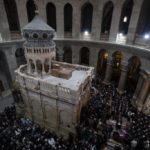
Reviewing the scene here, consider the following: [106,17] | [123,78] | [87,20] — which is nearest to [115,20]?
[106,17]

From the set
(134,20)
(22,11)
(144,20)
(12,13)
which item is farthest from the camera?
(12,13)

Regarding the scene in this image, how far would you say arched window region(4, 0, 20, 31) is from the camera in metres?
17.6

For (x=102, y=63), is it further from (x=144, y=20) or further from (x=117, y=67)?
(x=144, y=20)

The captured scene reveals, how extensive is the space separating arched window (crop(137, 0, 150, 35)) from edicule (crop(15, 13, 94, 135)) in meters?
8.66

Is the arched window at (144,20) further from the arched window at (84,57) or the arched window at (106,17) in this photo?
the arched window at (84,57)

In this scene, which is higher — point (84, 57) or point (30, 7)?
point (30, 7)

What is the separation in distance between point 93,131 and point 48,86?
518cm

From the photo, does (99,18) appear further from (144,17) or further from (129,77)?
(129,77)

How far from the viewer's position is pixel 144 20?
51.5ft

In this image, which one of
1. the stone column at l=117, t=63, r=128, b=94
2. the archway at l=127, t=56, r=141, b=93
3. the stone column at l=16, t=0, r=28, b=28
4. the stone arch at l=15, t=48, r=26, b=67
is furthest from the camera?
the archway at l=127, t=56, r=141, b=93

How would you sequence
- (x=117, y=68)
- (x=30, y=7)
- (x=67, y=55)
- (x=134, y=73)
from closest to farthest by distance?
(x=30, y=7)
(x=134, y=73)
(x=67, y=55)
(x=117, y=68)

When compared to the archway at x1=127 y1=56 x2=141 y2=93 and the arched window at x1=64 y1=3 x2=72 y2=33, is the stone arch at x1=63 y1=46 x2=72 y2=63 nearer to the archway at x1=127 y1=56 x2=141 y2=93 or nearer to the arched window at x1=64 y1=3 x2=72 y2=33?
the arched window at x1=64 y1=3 x2=72 y2=33

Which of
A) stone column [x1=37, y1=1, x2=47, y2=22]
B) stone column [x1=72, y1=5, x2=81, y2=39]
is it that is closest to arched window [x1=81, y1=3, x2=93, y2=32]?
stone column [x1=72, y1=5, x2=81, y2=39]

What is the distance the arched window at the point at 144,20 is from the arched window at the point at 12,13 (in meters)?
15.4
